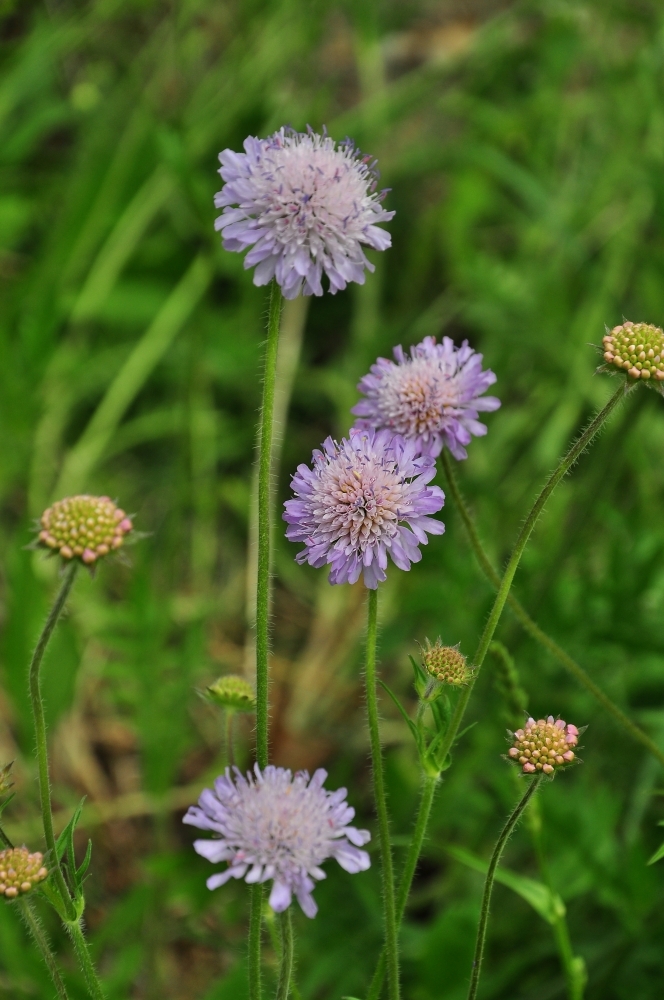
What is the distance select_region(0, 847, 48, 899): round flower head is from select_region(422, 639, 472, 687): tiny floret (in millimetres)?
478

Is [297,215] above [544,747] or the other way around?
above

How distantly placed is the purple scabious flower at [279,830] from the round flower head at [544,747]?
0.67 ft

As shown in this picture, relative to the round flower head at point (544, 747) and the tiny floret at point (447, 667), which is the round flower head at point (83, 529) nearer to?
the tiny floret at point (447, 667)

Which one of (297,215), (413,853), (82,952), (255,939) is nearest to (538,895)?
(413,853)

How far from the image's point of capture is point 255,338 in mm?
3695

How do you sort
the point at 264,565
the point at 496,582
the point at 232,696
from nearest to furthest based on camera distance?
1. the point at 264,565
2. the point at 232,696
3. the point at 496,582

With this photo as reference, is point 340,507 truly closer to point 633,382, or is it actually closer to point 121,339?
point 633,382

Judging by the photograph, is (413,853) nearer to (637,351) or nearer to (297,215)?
(637,351)

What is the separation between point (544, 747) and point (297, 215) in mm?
702

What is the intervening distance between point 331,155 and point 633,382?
48 centimetres

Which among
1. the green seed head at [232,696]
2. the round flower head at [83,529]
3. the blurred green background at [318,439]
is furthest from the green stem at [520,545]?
the blurred green background at [318,439]

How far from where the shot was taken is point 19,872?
1.10 m

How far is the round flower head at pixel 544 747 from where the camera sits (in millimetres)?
1172

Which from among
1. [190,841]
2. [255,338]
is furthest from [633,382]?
[255,338]
